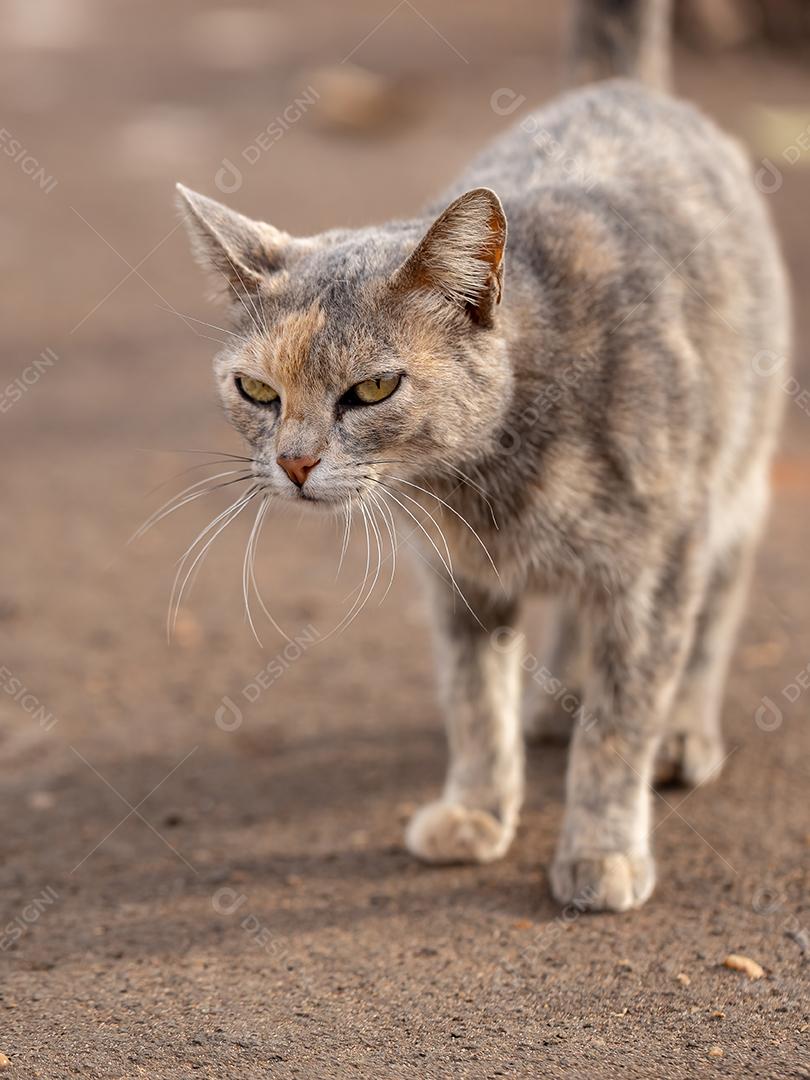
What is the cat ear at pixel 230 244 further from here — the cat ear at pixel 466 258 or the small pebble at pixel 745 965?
the small pebble at pixel 745 965

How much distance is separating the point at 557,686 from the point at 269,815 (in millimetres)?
1106

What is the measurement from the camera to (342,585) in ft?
18.0

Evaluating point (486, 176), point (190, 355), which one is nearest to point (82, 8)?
point (190, 355)

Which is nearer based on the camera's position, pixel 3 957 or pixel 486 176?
pixel 3 957

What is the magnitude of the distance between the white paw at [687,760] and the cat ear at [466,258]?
1.74 metres

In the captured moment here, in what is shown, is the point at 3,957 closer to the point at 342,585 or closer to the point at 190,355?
the point at 342,585

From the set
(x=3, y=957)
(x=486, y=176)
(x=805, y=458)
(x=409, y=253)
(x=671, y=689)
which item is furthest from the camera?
(x=805, y=458)

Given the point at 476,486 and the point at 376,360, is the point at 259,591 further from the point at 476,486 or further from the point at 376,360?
the point at 376,360

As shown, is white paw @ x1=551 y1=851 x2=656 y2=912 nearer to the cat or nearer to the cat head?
the cat

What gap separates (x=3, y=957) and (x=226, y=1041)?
Result: 2.52 feet

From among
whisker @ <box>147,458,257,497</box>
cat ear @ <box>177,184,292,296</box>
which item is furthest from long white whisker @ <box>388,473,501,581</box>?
cat ear @ <box>177,184,292,296</box>

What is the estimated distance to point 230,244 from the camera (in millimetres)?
3182

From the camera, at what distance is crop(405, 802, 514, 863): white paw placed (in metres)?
3.69

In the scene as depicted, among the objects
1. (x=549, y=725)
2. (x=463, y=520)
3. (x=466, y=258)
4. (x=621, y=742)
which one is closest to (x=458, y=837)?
(x=621, y=742)
